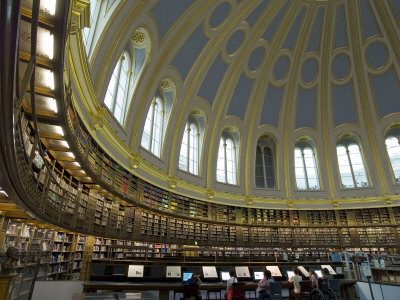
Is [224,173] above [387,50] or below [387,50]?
below

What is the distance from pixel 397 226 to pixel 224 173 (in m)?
11.1

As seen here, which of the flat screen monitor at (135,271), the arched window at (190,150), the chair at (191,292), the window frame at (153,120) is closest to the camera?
the chair at (191,292)

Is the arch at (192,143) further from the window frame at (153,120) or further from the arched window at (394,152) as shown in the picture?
the arched window at (394,152)

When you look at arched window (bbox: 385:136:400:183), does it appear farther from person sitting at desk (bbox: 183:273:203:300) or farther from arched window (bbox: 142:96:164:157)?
person sitting at desk (bbox: 183:273:203:300)

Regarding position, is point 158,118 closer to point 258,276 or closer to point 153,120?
point 153,120

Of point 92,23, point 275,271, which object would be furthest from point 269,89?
point 275,271

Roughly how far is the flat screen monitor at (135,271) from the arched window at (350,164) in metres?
16.5

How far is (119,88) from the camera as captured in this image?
11.0 m

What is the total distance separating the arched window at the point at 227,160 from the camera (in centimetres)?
1706

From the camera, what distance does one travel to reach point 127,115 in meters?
11.0

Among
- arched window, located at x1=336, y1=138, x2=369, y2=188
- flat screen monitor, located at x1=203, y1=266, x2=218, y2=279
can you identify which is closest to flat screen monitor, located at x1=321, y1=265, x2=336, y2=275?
flat screen monitor, located at x1=203, y1=266, x2=218, y2=279

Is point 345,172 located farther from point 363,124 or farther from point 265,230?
point 265,230

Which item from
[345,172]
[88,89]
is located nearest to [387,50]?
[345,172]

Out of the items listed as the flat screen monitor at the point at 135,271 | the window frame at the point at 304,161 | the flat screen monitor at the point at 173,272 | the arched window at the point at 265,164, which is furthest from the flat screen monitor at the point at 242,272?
the window frame at the point at 304,161
